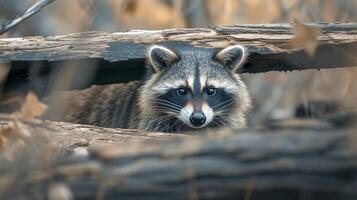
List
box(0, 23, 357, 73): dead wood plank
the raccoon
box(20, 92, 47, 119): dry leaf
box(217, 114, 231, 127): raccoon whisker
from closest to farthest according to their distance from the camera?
box(20, 92, 47, 119): dry leaf → box(0, 23, 357, 73): dead wood plank → the raccoon → box(217, 114, 231, 127): raccoon whisker

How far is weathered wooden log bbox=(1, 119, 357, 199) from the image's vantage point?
3090 mm

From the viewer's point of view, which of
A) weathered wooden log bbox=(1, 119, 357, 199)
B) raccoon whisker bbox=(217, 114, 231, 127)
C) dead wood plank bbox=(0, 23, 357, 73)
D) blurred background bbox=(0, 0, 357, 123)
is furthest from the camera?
raccoon whisker bbox=(217, 114, 231, 127)

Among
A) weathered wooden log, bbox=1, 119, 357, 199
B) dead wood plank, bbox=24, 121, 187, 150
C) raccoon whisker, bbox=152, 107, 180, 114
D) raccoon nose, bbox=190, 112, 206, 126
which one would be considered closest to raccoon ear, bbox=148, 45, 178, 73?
raccoon whisker, bbox=152, 107, 180, 114

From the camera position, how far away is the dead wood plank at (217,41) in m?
6.11

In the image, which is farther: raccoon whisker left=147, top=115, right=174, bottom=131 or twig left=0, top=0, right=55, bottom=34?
raccoon whisker left=147, top=115, right=174, bottom=131

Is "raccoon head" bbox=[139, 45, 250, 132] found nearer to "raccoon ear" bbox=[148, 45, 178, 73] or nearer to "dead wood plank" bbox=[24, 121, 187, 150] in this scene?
Result: "raccoon ear" bbox=[148, 45, 178, 73]

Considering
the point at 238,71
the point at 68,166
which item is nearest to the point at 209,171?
the point at 68,166

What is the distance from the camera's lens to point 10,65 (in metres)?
6.13

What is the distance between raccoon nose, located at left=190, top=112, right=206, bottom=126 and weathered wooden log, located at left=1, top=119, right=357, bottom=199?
10.1ft

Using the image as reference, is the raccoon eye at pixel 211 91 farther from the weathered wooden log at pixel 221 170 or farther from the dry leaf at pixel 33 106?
the weathered wooden log at pixel 221 170

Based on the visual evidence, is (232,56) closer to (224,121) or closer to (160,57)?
(160,57)

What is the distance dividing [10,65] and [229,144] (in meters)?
3.26

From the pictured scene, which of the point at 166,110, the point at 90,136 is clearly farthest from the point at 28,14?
the point at 166,110

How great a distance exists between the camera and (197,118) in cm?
634
